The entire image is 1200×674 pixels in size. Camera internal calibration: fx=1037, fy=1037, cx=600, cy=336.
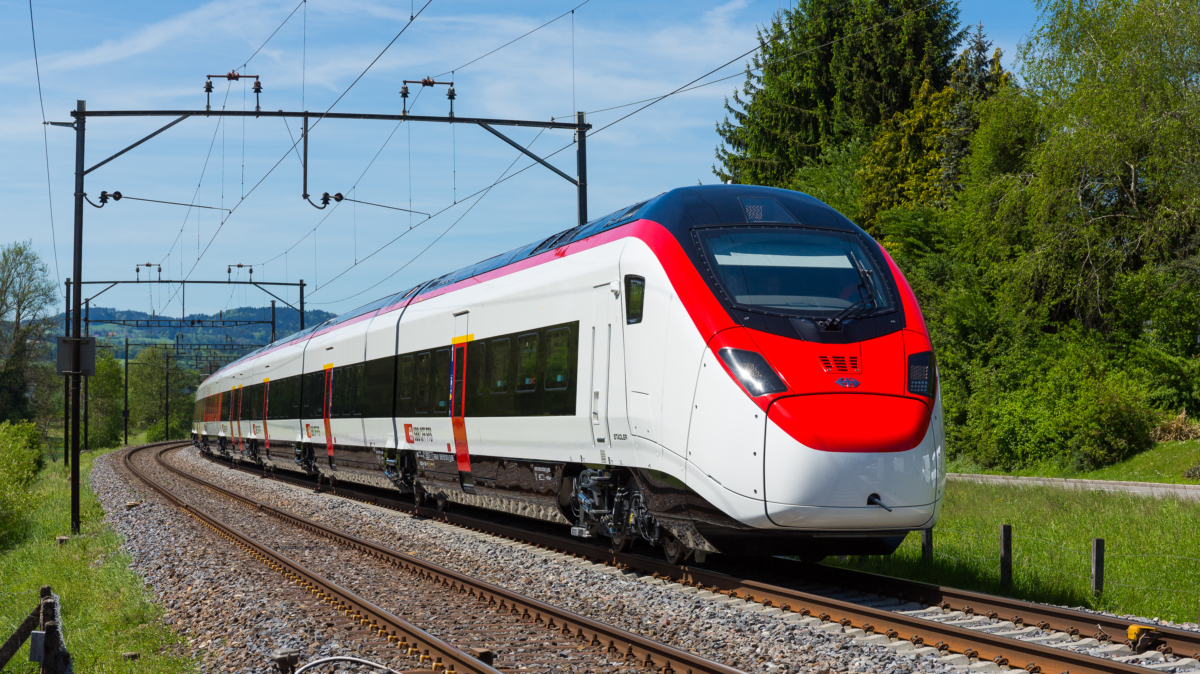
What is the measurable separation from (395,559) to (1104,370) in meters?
21.0

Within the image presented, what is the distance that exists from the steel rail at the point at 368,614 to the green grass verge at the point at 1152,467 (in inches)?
732

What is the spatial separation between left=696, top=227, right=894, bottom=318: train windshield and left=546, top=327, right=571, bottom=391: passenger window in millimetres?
2499

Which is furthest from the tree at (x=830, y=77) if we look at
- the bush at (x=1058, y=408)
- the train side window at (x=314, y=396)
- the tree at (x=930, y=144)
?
the train side window at (x=314, y=396)

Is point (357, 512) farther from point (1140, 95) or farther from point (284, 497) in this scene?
point (1140, 95)

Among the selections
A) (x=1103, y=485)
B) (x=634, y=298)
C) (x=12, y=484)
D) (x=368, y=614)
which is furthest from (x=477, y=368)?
(x=1103, y=485)

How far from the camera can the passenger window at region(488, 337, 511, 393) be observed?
41.9 ft

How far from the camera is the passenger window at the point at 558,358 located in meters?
11.1

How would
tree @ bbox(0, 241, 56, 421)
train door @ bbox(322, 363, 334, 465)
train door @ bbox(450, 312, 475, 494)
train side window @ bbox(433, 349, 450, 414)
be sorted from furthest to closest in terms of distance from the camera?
tree @ bbox(0, 241, 56, 421) < train door @ bbox(322, 363, 334, 465) < train side window @ bbox(433, 349, 450, 414) < train door @ bbox(450, 312, 475, 494)

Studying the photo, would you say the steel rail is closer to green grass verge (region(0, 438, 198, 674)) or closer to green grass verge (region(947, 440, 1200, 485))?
green grass verge (region(0, 438, 198, 674))

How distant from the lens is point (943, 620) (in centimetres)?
750

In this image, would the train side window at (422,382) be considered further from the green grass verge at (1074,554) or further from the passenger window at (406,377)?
the green grass verge at (1074,554)

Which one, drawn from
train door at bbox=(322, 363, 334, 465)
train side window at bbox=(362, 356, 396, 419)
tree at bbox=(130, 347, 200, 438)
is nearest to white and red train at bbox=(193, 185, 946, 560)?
train side window at bbox=(362, 356, 396, 419)

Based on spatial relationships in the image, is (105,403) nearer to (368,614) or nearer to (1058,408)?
(1058,408)

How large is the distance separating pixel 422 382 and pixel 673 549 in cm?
699
